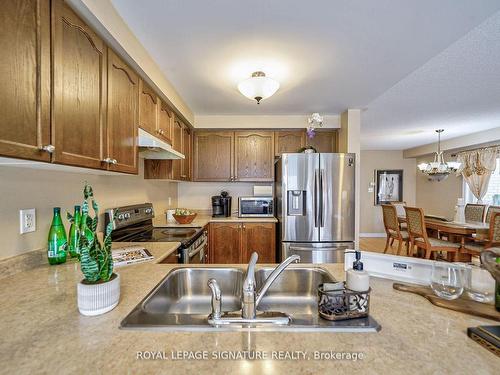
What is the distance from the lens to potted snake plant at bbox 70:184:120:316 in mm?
756

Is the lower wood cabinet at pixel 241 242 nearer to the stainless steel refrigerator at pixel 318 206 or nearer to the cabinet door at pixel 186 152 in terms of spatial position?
the stainless steel refrigerator at pixel 318 206

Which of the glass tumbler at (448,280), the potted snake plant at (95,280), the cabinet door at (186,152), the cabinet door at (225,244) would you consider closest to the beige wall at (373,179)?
the cabinet door at (225,244)

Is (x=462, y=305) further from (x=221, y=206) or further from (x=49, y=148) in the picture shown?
(x=221, y=206)

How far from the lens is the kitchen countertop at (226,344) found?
0.55 m

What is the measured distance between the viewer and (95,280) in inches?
31.0

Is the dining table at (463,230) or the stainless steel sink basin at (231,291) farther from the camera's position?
the dining table at (463,230)

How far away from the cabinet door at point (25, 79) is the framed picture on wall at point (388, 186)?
22.7 feet

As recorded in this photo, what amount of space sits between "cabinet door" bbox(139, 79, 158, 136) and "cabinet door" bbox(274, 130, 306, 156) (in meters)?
1.77

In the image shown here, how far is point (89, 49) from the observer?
117 centimetres

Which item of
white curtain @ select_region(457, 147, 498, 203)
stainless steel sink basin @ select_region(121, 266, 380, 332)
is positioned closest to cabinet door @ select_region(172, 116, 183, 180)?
stainless steel sink basin @ select_region(121, 266, 380, 332)

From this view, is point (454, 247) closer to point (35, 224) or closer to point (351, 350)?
point (351, 350)

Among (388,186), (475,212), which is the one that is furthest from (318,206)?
(388,186)

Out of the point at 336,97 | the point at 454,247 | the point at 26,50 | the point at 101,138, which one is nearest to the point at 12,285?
the point at 101,138

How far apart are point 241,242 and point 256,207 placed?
536mm
